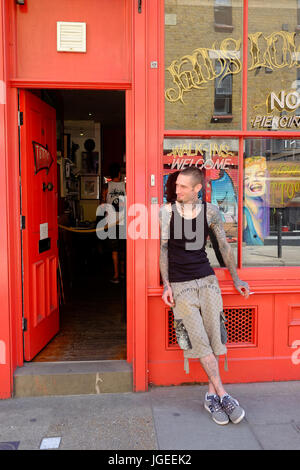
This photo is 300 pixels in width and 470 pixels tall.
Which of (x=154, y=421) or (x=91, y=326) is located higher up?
(x=91, y=326)

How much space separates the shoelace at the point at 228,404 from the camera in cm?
316

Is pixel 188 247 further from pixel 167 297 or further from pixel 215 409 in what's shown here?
pixel 215 409

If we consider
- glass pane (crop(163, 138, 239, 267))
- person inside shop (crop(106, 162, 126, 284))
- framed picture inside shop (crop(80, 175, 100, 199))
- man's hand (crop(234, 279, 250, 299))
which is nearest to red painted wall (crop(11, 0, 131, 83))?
glass pane (crop(163, 138, 239, 267))

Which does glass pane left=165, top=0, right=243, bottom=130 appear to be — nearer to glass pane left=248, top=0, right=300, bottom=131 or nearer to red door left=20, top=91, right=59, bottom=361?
glass pane left=248, top=0, right=300, bottom=131

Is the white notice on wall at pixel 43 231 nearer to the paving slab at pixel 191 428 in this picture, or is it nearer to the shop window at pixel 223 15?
the paving slab at pixel 191 428

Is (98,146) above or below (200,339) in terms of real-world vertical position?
above

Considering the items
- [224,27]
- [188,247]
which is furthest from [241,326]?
[224,27]

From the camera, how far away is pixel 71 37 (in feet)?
12.0

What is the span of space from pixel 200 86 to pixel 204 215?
1282mm

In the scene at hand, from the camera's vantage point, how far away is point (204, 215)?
11.0 feet

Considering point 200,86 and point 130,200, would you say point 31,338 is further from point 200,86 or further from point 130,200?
point 200,86

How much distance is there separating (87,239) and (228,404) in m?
6.00

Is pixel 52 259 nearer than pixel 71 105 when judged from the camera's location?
Yes
